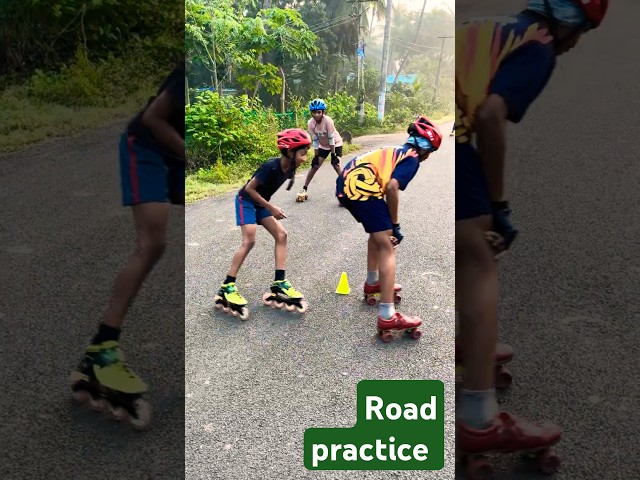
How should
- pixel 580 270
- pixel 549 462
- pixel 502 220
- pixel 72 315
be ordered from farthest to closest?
pixel 580 270 → pixel 72 315 → pixel 549 462 → pixel 502 220

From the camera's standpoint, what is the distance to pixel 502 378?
1.80 m

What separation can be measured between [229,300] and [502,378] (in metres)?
0.92

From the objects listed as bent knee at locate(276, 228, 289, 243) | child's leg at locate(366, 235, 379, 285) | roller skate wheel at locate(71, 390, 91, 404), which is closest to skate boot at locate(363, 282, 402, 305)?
child's leg at locate(366, 235, 379, 285)

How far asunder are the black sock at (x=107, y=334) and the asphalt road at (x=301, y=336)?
296 millimetres

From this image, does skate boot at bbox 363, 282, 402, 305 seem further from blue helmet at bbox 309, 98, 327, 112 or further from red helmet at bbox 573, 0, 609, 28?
red helmet at bbox 573, 0, 609, 28

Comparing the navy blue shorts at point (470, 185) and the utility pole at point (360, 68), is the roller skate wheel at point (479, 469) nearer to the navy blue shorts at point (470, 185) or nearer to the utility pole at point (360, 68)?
the navy blue shorts at point (470, 185)

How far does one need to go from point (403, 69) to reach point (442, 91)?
0.38 ft

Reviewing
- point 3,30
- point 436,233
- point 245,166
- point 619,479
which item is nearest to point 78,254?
point 3,30

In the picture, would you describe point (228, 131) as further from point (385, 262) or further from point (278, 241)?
point (385, 262)


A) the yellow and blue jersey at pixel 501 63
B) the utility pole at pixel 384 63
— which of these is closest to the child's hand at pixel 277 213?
the utility pole at pixel 384 63

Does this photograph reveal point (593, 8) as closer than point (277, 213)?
Yes

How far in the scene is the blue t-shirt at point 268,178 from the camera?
142 cm

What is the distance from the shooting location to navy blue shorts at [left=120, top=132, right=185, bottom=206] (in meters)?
1.35

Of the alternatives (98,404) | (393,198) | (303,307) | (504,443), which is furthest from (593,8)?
(98,404)
